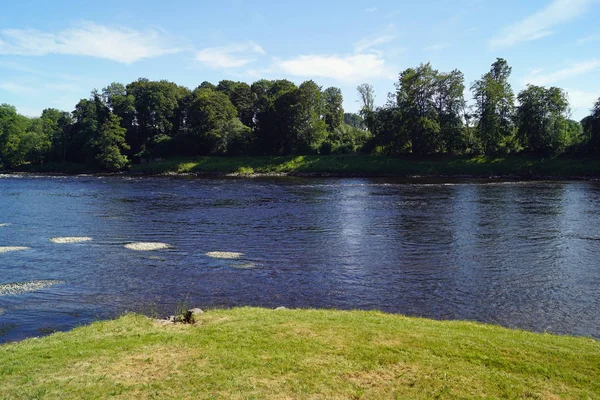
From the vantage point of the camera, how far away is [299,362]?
38.4 ft

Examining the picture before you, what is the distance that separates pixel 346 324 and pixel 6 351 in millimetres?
10409

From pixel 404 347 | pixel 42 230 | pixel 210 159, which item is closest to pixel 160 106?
pixel 210 159

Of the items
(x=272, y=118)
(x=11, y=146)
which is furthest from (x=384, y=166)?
(x=11, y=146)

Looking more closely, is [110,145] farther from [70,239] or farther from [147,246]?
[147,246]

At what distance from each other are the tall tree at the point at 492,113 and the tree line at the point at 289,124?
0.23 meters

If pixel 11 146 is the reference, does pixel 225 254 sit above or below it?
below

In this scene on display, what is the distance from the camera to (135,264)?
26750mm

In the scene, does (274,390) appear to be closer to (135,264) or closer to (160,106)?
(135,264)

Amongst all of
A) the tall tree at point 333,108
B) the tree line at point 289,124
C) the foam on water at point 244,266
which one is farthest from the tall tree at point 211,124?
the foam on water at point 244,266

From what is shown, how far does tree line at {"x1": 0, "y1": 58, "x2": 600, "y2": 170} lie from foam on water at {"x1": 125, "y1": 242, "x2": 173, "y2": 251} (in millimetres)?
81807

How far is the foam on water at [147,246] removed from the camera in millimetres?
31000

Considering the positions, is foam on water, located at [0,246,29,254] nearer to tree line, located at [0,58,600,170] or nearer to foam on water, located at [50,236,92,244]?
foam on water, located at [50,236,92,244]

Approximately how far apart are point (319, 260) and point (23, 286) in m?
16.0

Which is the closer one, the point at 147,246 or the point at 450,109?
the point at 147,246
